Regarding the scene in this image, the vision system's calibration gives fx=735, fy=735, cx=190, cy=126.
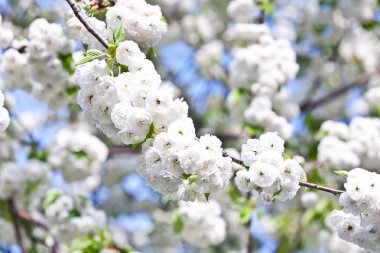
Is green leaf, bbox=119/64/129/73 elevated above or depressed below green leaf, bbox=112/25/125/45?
below

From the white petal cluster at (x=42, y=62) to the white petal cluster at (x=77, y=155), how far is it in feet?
2.28

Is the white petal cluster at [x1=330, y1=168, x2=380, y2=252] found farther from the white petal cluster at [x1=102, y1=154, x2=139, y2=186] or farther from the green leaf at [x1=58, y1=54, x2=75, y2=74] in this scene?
the white petal cluster at [x1=102, y1=154, x2=139, y2=186]

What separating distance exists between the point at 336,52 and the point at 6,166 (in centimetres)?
430

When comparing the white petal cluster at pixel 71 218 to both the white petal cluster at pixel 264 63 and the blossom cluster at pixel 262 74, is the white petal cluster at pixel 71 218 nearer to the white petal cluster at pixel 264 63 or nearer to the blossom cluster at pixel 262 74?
the blossom cluster at pixel 262 74

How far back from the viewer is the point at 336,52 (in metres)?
8.56

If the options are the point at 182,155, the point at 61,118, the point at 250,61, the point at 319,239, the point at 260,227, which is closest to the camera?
the point at 182,155

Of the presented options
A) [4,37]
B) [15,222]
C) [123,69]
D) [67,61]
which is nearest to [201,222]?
[15,222]

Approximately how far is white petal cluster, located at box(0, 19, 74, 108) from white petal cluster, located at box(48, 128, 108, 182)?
694 mm

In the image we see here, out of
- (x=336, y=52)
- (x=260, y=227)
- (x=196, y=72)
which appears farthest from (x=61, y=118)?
(x=336, y=52)

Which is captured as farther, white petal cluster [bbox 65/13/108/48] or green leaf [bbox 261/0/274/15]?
green leaf [bbox 261/0/274/15]

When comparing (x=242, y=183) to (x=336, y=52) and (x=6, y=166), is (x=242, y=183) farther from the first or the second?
(x=336, y=52)

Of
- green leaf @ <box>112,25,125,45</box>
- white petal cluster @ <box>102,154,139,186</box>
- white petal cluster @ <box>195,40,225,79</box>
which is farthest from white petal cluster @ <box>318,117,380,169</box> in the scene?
white petal cluster @ <box>195,40,225,79</box>

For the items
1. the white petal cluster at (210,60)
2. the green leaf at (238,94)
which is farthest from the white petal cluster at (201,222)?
the white petal cluster at (210,60)

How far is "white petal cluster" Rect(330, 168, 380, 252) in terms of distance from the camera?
10.3 feet
